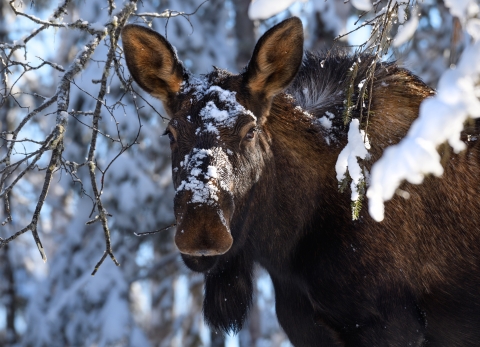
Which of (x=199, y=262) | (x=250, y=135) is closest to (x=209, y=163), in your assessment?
(x=250, y=135)

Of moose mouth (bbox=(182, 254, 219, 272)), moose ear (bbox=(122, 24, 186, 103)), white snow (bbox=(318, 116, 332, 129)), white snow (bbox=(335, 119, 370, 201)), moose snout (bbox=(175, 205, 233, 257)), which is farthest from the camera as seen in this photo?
white snow (bbox=(318, 116, 332, 129))

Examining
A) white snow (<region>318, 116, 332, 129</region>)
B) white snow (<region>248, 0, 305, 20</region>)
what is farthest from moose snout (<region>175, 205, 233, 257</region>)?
white snow (<region>318, 116, 332, 129</region>)

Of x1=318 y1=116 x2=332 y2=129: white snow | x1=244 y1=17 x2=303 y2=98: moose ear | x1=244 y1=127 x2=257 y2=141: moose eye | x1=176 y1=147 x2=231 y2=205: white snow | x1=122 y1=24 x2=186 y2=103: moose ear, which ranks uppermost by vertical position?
x1=122 y1=24 x2=186 y2=103: moose ear

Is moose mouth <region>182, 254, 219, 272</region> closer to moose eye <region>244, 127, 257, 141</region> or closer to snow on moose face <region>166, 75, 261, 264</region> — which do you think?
snow on moose face <region>166, 75, 261, 264</region>

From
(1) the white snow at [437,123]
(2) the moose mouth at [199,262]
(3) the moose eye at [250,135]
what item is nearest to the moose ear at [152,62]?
(3) the moose eye at [250,135]

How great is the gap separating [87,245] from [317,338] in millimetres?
8596

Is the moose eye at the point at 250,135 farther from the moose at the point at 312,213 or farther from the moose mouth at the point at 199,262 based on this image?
the moose mouth at the point at 199,262

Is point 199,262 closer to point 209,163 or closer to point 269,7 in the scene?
point 209,163

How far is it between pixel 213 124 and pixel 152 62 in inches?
31.1

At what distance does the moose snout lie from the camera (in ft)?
10.4

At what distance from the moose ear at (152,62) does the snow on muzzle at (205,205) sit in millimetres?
771

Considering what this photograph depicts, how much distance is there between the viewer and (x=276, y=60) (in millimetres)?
4078

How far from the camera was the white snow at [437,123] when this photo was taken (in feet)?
5.59

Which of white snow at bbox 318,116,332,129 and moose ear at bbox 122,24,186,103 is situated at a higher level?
moose ear at bbox 122,24,186,103
